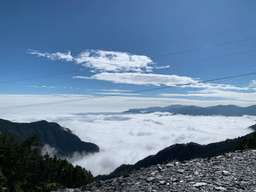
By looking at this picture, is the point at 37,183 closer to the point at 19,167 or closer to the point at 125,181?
the point at 19,167

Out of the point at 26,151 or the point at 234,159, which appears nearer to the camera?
the point at 234,159

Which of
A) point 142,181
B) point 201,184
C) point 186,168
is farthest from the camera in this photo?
point 186,168

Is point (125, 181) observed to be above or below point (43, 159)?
above

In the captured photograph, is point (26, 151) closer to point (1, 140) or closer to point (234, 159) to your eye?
point (1, 140)

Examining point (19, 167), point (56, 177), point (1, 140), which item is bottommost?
point (56, 177)

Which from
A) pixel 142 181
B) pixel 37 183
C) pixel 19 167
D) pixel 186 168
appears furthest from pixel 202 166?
pixel 37 183

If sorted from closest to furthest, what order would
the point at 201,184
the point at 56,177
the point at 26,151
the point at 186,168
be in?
the point at 201,184 < the point at 186,168 < the point at 26,151 < the point at 56,177
